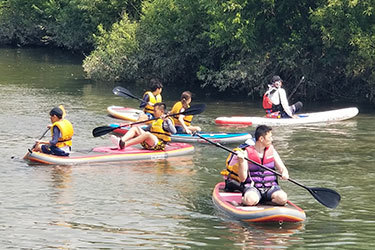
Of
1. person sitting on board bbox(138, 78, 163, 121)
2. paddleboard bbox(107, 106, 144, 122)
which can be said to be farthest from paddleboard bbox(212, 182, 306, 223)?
paddleboard bbox(107, 106, 144, 122)

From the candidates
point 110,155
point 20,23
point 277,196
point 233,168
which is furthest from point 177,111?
point 20,23

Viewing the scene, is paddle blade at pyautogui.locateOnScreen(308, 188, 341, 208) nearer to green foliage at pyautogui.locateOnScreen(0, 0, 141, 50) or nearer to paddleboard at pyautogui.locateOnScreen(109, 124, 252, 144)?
paddleboard at pyautogui.locateOnScreen(109, 124, 252, 144)

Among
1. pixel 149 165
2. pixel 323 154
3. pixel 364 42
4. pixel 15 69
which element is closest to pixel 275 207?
pixel 149 165

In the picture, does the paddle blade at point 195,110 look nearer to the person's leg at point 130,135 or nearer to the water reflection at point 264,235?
the person's leg at point 130,135

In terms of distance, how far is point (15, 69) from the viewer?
30.9m

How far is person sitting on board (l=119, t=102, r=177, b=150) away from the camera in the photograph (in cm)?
1477

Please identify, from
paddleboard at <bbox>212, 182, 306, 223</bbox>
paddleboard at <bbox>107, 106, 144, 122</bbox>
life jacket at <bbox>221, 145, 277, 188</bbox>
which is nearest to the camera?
paddleboard at <bbox>212, 182, 306, 223</bbox>

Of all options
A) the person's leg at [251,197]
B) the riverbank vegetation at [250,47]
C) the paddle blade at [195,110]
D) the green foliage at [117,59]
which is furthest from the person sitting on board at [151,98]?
the green foliage at [117,59]

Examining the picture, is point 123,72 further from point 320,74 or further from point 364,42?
point 364,42

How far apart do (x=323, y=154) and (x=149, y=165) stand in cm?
362

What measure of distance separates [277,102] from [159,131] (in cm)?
469

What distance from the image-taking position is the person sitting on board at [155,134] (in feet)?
48.5

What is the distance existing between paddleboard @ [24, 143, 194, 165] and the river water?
0.13 metres

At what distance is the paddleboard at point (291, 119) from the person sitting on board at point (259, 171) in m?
7.57
